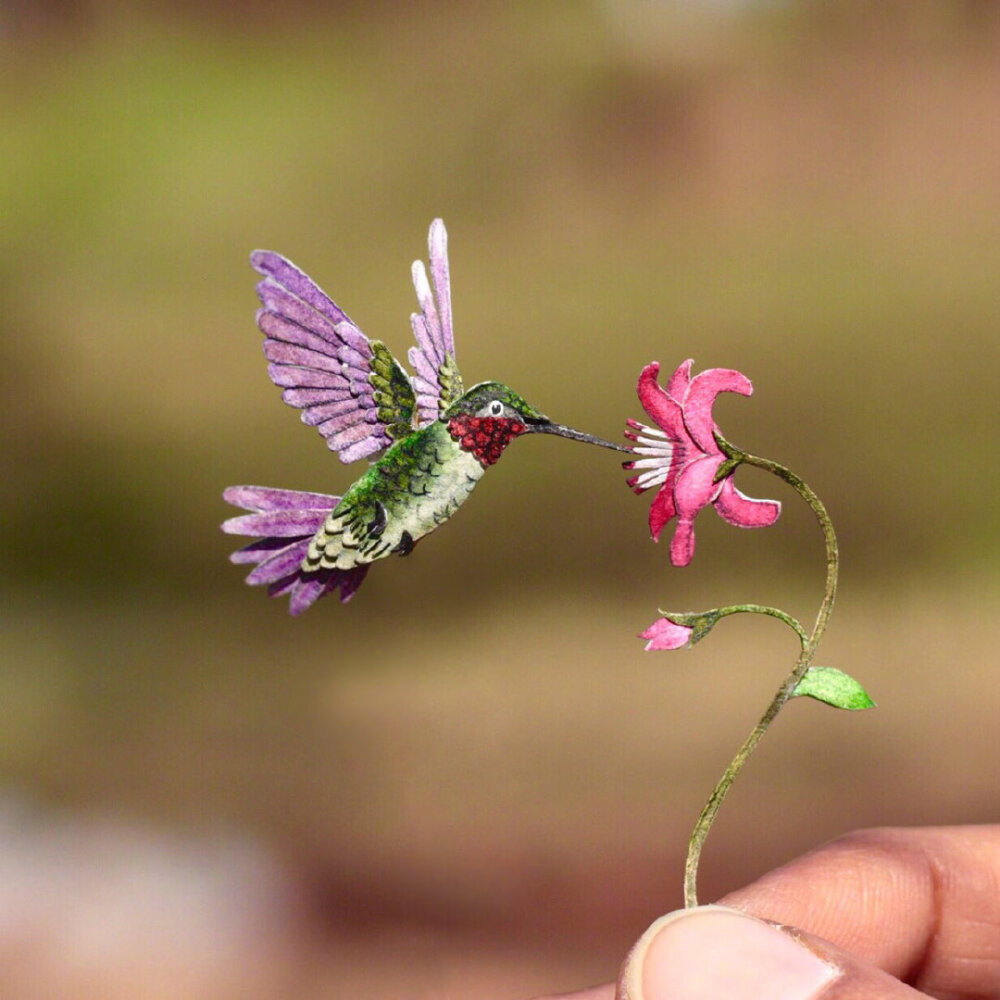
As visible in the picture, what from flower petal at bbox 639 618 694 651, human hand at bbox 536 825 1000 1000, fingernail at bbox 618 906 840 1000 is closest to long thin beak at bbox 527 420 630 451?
flower petal at bbox 639 618 694 651

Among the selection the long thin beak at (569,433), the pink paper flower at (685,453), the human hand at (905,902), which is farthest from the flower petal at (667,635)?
the human hand at (905,902)

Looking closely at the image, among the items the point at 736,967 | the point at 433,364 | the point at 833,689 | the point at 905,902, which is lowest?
the point at 905,902

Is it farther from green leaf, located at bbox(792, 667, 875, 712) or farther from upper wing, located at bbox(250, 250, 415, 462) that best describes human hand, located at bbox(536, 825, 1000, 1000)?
upper wing, located at bbox(250, 250, 415, 462)

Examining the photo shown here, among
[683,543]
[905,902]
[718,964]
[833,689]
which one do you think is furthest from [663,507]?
[905,902]

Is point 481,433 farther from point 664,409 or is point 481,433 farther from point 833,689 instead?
point 833,689

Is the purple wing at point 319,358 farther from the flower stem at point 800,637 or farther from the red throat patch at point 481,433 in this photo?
the flower stem at point 800,637

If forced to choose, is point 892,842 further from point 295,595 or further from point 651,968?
point 295,595
